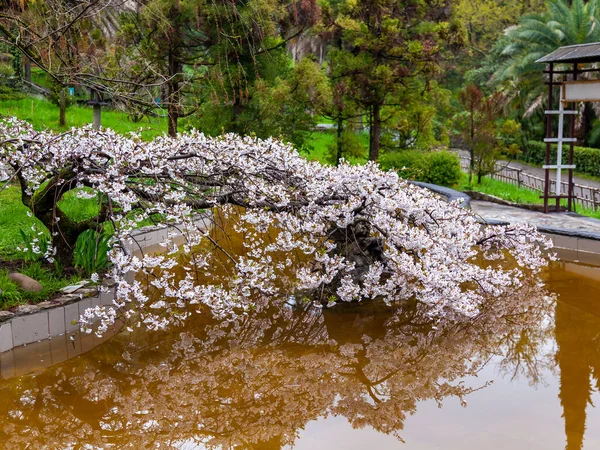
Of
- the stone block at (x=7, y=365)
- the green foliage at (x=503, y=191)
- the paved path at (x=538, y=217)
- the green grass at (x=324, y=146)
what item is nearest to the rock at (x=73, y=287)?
the stone block at (x=7, y=365)

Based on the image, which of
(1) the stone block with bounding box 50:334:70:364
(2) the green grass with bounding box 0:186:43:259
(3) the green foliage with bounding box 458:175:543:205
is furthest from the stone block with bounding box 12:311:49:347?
(3) the green foliage with bounding box 458:175:543:205

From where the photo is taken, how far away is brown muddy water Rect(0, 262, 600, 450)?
4.25 m

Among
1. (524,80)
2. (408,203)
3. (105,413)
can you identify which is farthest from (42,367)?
(524,80)

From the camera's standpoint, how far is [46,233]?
7.20 metres

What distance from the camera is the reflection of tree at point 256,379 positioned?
4352mm

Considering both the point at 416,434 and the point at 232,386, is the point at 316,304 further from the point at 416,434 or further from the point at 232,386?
the point at 416,434

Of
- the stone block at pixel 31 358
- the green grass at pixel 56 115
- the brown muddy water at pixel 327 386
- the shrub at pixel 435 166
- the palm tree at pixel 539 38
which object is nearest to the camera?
the brown muddy water at pixel 327 386

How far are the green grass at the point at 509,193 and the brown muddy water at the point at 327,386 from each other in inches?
235

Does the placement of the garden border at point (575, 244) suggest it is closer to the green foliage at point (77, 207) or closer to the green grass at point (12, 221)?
the green foliage at point (77, 207)

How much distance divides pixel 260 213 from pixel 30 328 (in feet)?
7.39

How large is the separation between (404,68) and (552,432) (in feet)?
36.6

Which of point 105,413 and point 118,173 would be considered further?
point 118,173

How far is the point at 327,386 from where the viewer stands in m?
5.01

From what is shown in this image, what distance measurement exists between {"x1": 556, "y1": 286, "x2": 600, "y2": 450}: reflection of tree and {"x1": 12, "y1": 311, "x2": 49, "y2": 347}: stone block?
4.18 meters
